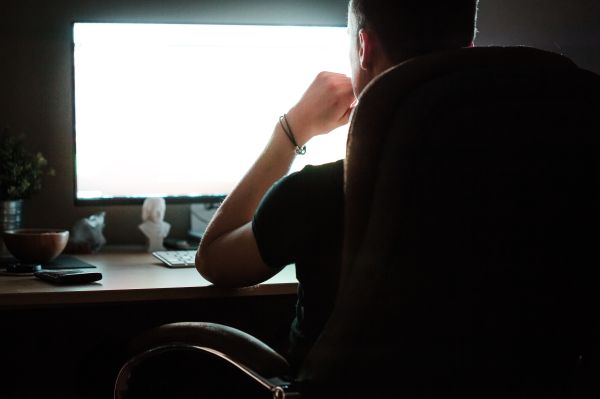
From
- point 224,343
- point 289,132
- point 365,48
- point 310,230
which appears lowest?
point 224,343

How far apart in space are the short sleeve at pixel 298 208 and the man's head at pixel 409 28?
18 cm

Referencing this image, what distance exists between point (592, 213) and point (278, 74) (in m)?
1.13

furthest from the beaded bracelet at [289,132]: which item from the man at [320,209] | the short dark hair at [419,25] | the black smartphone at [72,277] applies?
the black smartphone at [72,277]

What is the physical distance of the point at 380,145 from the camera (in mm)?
807

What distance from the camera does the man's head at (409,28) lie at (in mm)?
1050

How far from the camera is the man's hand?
4.41ft

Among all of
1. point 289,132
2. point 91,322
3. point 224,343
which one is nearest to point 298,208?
point 224,343

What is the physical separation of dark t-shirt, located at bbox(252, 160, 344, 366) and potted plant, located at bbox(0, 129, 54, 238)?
89 cm

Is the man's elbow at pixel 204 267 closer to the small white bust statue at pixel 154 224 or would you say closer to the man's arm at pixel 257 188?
the man's arm at pixel 257 188

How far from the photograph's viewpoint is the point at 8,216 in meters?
1.76

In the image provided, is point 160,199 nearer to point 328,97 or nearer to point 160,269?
point 160,269

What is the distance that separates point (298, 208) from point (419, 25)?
311 mm

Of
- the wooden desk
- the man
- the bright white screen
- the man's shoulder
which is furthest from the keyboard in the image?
the man's shoulder

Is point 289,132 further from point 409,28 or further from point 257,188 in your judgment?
point 409,28
